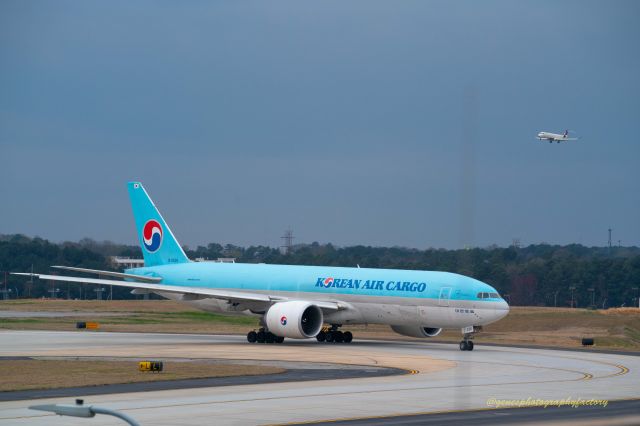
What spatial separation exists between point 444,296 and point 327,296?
730 centimetres

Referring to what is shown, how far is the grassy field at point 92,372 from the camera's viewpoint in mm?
35625

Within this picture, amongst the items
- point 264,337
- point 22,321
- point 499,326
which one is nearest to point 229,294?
point 264,337

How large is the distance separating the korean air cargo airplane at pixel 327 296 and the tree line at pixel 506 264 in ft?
28.7

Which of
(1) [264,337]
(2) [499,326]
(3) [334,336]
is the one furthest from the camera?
(2) [499,326]

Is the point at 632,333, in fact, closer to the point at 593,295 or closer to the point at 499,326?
the point at 499,326

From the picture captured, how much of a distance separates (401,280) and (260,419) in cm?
2902

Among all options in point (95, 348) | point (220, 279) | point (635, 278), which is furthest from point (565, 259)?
point (95, 348)

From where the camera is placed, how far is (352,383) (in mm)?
36781

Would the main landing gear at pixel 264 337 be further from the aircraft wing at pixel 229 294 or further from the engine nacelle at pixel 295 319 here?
the aircraft wing at pixel 229 294

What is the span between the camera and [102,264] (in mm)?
142875

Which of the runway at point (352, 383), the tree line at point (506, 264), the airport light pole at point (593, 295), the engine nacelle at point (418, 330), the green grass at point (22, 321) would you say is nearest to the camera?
the runway at point (352, 383)

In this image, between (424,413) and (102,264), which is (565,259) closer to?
(102,264)

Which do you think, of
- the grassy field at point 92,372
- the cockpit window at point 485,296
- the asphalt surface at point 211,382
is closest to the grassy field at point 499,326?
the cockpit window at point 485,296

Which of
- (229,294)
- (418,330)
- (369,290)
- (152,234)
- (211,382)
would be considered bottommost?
(211,382)
